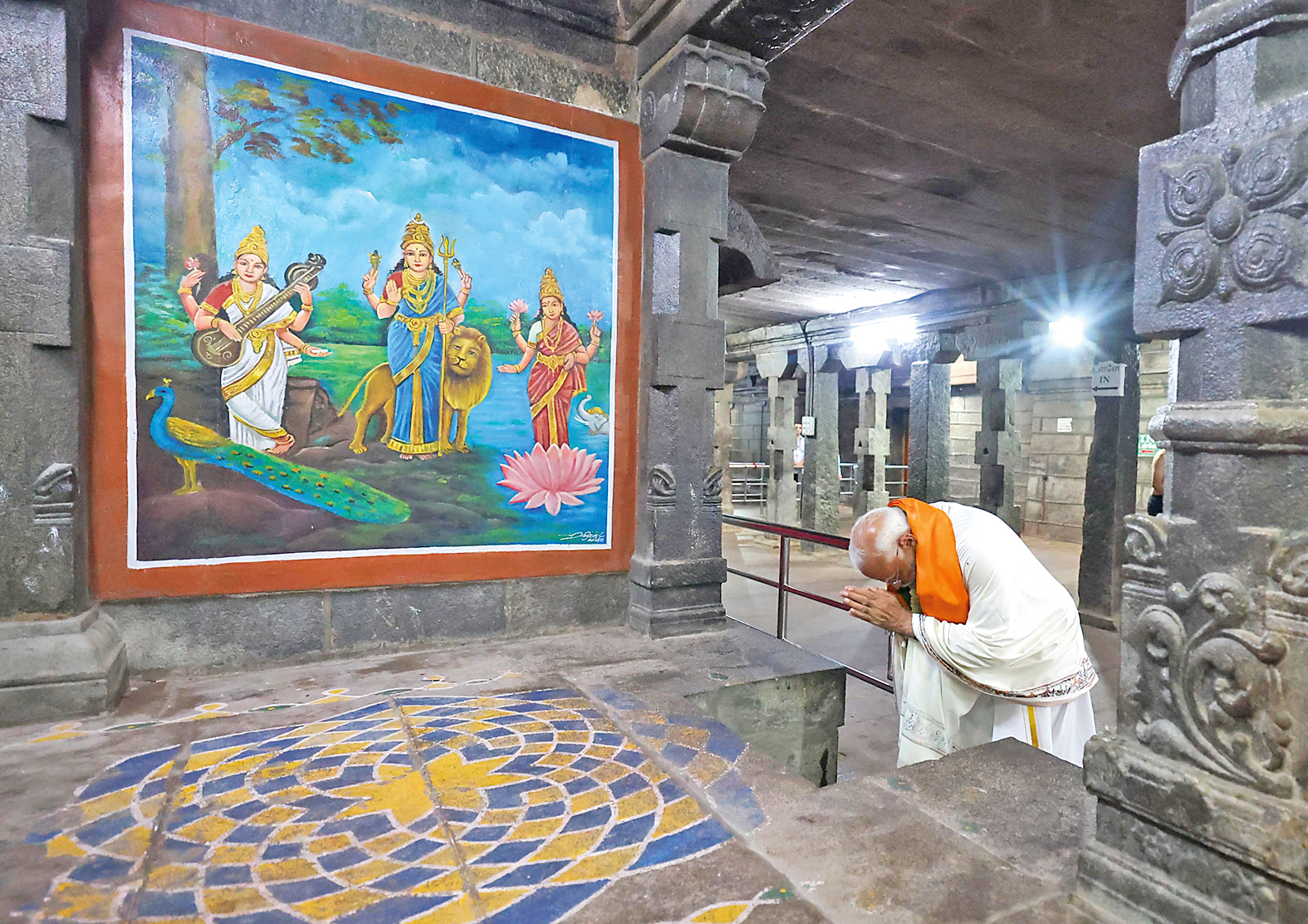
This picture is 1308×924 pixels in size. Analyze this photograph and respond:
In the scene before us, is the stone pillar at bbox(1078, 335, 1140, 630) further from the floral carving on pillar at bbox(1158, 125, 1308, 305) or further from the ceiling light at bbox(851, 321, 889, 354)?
the floral carving on pillar at bbox(1158, 125, 1308, 305)

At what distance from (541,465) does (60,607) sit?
195 centimetres

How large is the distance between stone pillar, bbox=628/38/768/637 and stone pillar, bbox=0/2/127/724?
7.70 ft

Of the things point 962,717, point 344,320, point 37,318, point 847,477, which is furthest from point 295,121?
point 847,477

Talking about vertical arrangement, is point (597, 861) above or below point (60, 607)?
below

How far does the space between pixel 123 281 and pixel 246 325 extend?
437mm

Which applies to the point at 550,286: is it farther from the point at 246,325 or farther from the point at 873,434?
the point at 873,434

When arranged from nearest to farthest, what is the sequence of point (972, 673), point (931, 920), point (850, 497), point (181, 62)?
point (931, 920), point (972, 673), point (181, 62), point (850, 497)

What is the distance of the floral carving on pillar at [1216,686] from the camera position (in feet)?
4.03

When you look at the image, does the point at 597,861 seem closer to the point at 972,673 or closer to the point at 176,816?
the point at 176,816

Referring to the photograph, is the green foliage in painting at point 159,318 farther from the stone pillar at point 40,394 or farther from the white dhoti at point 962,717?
Answer: the white dhoti at point 962,717

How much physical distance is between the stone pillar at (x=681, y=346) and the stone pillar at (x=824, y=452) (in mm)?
7869

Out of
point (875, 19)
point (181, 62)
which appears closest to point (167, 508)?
point (181, 62)

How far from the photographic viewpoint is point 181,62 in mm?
2799

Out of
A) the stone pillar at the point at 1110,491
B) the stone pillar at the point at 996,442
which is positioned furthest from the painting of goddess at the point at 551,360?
the stone pillar at the point at 996,442
